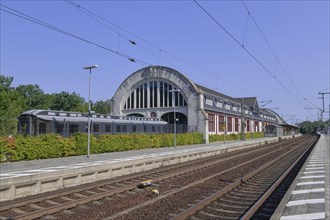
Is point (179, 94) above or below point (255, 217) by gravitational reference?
above

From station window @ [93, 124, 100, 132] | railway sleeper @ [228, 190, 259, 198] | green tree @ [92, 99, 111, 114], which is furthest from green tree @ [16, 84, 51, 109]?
railway sleeper @ [228, 190, 259, 198]

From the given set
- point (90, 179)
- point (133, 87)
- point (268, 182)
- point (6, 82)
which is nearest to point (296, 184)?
point (268, 182)

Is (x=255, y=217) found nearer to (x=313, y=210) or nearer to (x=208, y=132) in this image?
(x=313, y=210)

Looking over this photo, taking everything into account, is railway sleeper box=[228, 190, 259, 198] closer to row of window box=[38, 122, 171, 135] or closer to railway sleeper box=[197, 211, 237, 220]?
railway sleeper box=[197, 211, 237, 220]

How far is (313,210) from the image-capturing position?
859cm

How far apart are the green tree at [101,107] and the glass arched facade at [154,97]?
4909 centimetres

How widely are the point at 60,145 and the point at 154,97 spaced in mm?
36568

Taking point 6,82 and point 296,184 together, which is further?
point 6,82

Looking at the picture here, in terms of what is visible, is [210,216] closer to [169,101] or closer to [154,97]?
[169,101]

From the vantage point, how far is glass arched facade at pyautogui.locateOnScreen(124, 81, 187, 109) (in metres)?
59.8

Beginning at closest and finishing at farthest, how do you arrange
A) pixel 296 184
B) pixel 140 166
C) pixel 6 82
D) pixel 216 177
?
pixel 296 184
pixel 216 177
pixel 140 166
pixel 6 82

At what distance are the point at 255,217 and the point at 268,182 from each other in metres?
6.93

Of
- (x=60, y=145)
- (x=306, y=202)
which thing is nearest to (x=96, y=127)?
(x=60, y=145)

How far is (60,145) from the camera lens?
85.0 feet
